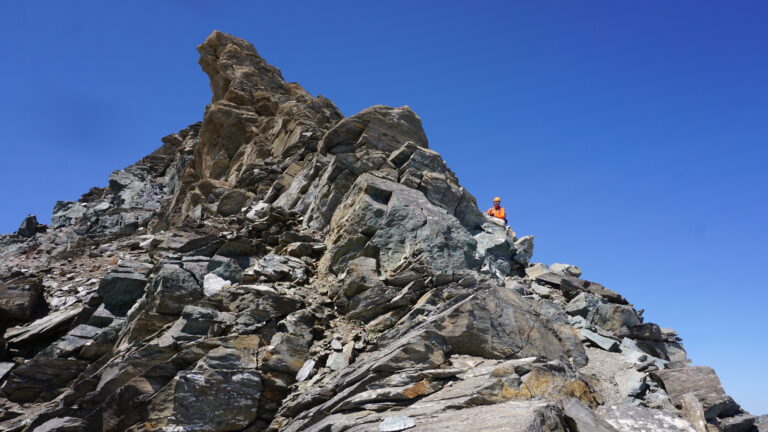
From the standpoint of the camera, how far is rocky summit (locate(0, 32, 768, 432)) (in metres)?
8.34

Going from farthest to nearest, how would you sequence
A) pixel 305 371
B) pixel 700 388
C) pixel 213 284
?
pixel 213 284 < pixel 305 371 < pixel 700 388

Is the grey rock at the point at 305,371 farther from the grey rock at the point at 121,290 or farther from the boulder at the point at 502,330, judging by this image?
the grey rock at the point at 121,290

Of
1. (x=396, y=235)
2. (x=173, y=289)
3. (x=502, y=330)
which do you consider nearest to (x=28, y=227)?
(x=173, y=289)

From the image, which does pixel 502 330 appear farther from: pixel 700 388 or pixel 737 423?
pixel 737 423

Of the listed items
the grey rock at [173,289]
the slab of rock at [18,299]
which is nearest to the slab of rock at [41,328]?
the slab of rock at [18,299]

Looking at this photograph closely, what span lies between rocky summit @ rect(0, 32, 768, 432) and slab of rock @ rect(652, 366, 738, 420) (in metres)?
0.04

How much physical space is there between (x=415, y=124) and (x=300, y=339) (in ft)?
45.9

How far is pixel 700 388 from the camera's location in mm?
10195

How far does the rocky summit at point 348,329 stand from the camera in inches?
328

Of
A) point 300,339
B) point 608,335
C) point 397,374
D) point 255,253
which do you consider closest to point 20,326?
point 255,253

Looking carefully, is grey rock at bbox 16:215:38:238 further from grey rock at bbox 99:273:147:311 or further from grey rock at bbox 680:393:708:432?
grey rock at bbox 680:393:708:432

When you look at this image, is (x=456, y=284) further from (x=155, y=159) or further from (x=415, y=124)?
(x=155, y=159)

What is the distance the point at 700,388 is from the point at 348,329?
8.08 meters

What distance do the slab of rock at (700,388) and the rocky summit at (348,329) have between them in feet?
0.13
